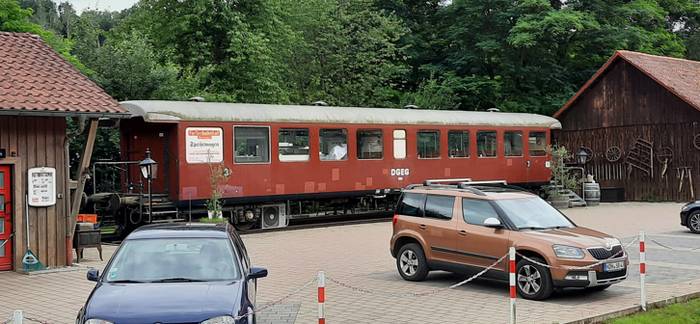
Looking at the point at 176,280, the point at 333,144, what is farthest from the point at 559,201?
the point at 176,280

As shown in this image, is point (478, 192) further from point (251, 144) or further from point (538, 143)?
point (538, 143)

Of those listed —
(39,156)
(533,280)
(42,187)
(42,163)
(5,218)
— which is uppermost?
(39,156)

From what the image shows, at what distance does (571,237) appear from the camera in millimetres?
10984

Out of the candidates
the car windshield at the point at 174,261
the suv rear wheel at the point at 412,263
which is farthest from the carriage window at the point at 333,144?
the car windshield at the point at 174,261

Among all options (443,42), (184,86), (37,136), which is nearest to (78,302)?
(37,136)

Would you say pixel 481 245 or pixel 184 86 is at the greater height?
pixel 184 86

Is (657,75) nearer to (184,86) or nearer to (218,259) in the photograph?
(184,86)

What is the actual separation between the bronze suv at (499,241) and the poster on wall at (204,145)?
27.7 feet

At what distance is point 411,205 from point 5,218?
736 centimetres

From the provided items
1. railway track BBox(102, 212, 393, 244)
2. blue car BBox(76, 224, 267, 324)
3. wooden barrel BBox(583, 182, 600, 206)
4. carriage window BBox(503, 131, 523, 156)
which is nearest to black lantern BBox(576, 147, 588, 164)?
wooden barrel BBox(583, 182, 600, 206)

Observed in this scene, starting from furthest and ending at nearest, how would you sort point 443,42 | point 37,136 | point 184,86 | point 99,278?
point 443,42, point 184,86, point 37,136, point 99,278

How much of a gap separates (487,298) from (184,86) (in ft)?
66.7

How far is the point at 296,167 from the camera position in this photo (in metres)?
22.5

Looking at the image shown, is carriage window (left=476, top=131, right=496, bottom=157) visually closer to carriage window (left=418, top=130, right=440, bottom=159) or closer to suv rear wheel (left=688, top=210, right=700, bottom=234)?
carriage window (left=418, top=130, right=440, bottom=159)
